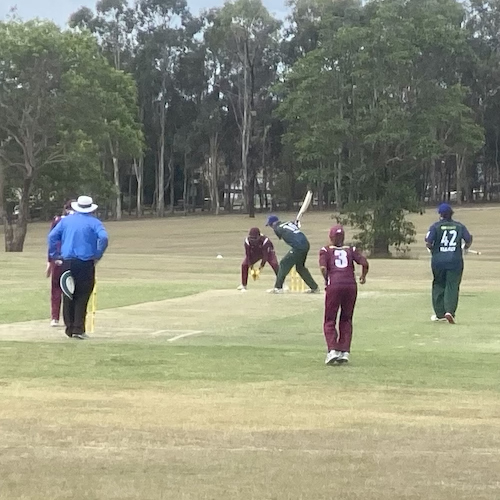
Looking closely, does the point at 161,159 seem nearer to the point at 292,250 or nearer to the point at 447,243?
the point at 292,250

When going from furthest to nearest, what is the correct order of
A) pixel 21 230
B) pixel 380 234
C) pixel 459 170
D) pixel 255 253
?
pixel 459 170
pixel 21 230
pixel 380 234
pixel 255 253

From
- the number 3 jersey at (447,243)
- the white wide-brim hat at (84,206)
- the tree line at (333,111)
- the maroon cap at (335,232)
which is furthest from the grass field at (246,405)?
the tree line at (333,111)

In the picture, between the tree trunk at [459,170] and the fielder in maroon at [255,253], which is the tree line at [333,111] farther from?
the tree trunk at [459,170]

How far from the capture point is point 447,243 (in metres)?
18.8

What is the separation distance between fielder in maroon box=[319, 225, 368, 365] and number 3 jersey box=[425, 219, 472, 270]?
228 inches

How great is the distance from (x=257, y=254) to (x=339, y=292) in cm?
1382

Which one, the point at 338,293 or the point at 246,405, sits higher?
the point at 338,293

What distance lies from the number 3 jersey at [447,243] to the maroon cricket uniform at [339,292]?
579 cm

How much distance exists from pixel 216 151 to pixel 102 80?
152 feet

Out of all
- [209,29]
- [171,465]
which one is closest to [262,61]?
[209,29]

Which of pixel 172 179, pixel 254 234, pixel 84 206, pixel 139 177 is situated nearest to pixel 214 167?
pixel 172 179

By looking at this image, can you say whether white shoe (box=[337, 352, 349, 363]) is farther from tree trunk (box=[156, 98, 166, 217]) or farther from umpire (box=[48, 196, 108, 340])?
tree trunk (box=[156, 98, 166, 217])

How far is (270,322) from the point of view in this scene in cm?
1880

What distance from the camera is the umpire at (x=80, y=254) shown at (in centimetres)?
1543
